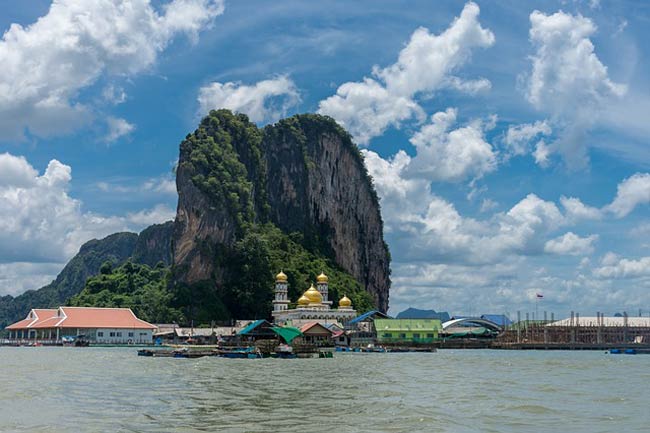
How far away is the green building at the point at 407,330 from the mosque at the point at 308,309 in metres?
5.98

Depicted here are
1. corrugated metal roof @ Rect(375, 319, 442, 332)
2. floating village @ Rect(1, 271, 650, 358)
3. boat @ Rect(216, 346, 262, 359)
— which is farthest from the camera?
corrugated metal roof @ Rect(375, 319, 442, 332)

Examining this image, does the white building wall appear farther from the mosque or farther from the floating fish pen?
the floating fish pen

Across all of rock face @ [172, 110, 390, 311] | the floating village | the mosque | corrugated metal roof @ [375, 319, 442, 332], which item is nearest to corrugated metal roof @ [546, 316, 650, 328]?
the floating village

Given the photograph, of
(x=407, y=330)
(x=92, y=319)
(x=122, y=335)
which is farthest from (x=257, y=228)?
(x=407, y=330)

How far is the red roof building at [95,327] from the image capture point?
106 metres

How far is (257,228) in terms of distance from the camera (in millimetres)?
127438

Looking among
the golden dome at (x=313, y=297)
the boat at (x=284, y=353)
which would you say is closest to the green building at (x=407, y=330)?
the golden dome at (x=313, y=297)

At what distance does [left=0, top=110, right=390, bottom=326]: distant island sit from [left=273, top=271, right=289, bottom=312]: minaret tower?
18.3ft

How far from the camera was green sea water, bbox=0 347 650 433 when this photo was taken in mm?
23156

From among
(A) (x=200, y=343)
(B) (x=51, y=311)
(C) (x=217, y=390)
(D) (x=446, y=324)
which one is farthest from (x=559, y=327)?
(C) (x=217, y=390)

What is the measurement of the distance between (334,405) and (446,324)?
92587 mm

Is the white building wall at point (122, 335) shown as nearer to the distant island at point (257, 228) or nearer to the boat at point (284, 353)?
the distant island at point (257, 228)

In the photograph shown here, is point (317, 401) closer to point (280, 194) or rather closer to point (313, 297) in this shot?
point (313, 297)

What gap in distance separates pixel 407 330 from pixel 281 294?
63.8 ft
